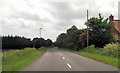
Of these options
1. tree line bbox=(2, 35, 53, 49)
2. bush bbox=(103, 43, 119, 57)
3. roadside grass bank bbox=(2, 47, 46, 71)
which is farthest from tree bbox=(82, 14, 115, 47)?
tree line bbox=(2, 35, 53, 49)

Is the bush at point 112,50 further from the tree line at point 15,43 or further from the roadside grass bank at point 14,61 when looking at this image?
the tree line at point 15,43

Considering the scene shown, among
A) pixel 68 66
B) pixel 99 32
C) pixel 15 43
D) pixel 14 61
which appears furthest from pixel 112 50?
pixel 15 43

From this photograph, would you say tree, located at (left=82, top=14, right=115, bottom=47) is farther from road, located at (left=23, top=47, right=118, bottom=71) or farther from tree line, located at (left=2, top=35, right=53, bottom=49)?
tree line, located at (left=2, top=35, right=53, bottom=49)

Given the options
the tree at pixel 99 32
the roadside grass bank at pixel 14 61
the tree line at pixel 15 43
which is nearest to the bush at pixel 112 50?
the roadside grass bank at pixel 14 61

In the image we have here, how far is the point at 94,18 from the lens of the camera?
139 feet

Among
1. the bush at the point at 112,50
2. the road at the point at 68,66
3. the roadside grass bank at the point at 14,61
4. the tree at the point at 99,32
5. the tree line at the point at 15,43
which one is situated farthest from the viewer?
the tree line at the point at 15,43

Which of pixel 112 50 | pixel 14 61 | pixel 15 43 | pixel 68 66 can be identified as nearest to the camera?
pixel 68 66

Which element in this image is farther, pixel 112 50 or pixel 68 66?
pixel 112 50

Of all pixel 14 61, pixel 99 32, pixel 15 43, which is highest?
pixel 99 32

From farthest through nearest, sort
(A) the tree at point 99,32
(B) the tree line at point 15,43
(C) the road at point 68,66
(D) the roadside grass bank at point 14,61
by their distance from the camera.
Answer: (B) the tree line at point 15,43, (A) the tree at point 99,32, (D) the roadside grass bank at point 14,61, (C) the road at point 68,66

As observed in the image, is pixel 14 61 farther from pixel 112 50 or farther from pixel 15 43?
pixel 15 43

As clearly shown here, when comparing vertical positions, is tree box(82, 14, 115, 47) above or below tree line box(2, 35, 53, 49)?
above

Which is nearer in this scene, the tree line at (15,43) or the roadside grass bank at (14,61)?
the roadside grass bank at (14,61)

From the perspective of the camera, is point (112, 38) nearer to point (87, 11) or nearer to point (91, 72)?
point (87, 11)
